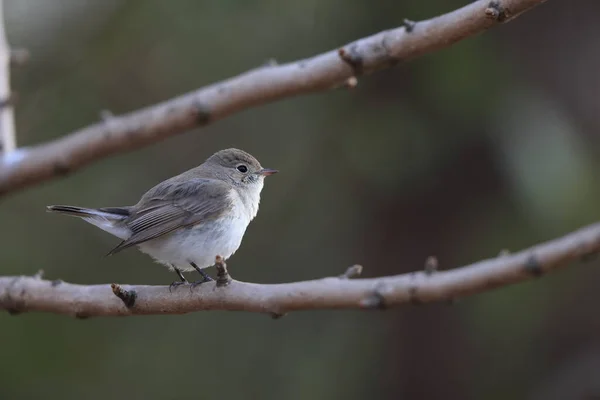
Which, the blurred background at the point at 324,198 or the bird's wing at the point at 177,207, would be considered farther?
the blurred background at the point at 324,198

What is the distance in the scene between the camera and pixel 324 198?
6.20 m

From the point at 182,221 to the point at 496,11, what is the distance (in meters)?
1.72

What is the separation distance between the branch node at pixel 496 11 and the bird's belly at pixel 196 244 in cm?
160

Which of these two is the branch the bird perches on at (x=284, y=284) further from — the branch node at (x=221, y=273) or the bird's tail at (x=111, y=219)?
the bird's tail at (x=111, y=219)

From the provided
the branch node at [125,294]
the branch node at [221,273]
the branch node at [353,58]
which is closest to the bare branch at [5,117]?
the branch node at [125,294]

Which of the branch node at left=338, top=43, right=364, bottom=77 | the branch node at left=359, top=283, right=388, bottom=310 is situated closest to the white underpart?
the branch node at left=338, top=43, right=364, bottom=77

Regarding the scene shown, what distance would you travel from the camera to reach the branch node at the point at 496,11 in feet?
9.32

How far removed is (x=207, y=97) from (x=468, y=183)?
2669 millimetres

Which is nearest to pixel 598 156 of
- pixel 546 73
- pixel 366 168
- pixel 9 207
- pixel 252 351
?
pixel 546 73

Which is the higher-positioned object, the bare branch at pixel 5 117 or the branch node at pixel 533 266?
the bare branch at pixel 5 117

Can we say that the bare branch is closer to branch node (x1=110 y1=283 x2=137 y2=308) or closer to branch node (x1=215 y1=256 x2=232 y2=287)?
branch node (x1=110 y1=283 x2=137 y2=308)

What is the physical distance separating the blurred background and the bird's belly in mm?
1857

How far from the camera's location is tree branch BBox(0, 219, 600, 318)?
2102 mm

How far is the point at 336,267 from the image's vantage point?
6.24 meters
